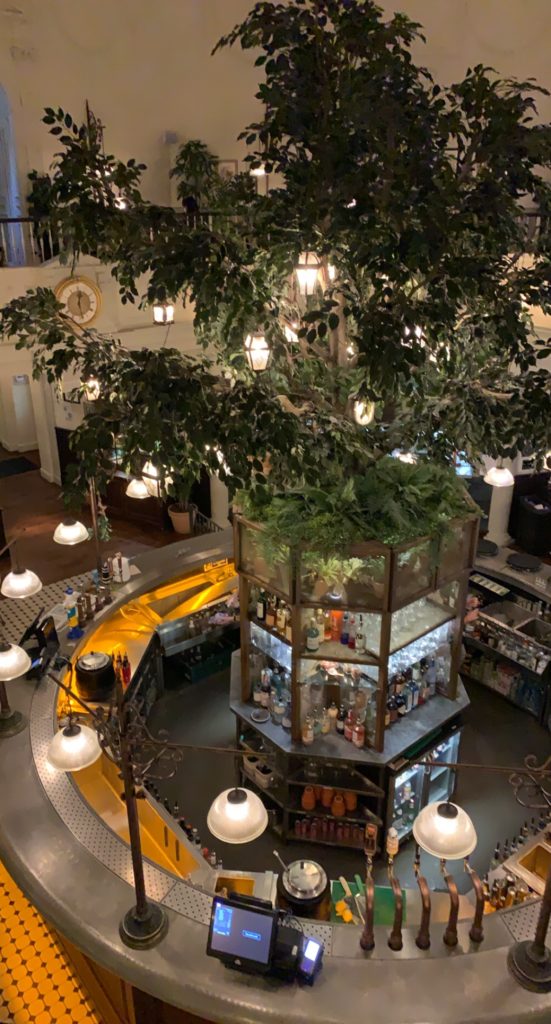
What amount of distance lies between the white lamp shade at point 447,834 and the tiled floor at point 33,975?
2.37m

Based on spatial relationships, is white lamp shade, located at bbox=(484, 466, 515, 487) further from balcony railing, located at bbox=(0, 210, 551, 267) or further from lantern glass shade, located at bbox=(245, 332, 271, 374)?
lantern glass shade, located at bbox=(245, 332, 271, 374)

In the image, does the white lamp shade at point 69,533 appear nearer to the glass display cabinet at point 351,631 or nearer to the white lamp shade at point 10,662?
the glass display cabinet at point 351,631

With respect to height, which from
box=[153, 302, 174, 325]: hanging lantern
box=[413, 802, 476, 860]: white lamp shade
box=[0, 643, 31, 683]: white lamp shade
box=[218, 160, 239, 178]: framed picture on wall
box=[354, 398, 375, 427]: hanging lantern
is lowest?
box=[413, 802, 476, 860]: white lamp shade

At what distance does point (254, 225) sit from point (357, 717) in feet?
13.6

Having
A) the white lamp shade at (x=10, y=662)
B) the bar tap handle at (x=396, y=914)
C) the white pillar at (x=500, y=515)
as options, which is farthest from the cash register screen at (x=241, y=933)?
the white pillar at (x=500, y=515)

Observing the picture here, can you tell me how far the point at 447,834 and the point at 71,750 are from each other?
2201 millimetres

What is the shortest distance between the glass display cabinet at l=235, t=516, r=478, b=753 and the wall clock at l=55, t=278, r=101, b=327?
15.0 ft

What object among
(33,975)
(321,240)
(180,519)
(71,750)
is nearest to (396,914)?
(71,750)

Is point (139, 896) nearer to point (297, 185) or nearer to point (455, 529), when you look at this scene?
point (455, 529)

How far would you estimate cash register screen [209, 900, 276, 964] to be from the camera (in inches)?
159

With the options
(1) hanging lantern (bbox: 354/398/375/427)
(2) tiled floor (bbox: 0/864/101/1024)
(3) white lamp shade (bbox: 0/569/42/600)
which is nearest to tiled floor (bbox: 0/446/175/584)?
(3) white lamp shade (bbox: 0/569/42/600)

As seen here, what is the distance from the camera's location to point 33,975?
4.74 m

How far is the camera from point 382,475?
595 centimetres

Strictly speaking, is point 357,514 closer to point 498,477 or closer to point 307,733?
point 307,733
